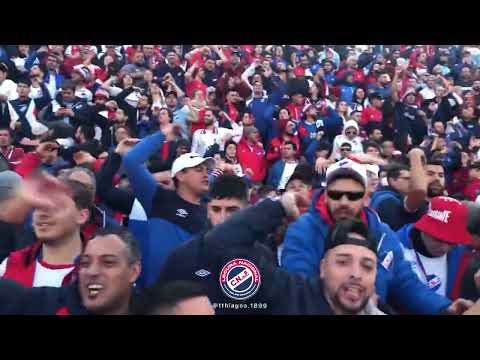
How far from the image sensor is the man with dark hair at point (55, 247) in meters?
4.75

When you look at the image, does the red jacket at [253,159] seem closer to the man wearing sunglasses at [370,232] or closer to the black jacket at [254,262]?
the black jacket at [254,262]

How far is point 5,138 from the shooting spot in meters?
4.96

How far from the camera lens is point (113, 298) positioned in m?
4.71

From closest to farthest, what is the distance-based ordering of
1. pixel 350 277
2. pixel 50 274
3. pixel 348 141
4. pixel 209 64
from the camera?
pixel 350 277 → pixel 50 274 → pixel 348 141 → pixel 209 64

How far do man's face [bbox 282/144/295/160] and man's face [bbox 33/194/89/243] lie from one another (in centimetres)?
129

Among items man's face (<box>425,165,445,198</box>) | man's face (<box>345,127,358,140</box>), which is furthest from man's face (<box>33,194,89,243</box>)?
man's face (<box>425,165,445,198</box>)

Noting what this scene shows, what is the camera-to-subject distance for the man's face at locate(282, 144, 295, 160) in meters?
4.88

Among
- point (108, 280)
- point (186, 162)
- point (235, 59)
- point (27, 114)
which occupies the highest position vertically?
point (235, 59)

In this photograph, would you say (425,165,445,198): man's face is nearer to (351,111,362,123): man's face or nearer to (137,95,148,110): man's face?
(351,111,362,123): man's face

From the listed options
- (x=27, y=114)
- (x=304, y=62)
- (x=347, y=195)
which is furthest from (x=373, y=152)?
(x=27, y=114)

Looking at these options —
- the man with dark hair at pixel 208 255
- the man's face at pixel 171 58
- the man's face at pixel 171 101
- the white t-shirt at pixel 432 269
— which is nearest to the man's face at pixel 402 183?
the white t-shirt at pixel 432 269

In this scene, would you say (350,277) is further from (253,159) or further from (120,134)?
(120,134)

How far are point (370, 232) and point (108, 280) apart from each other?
1.62 meters
